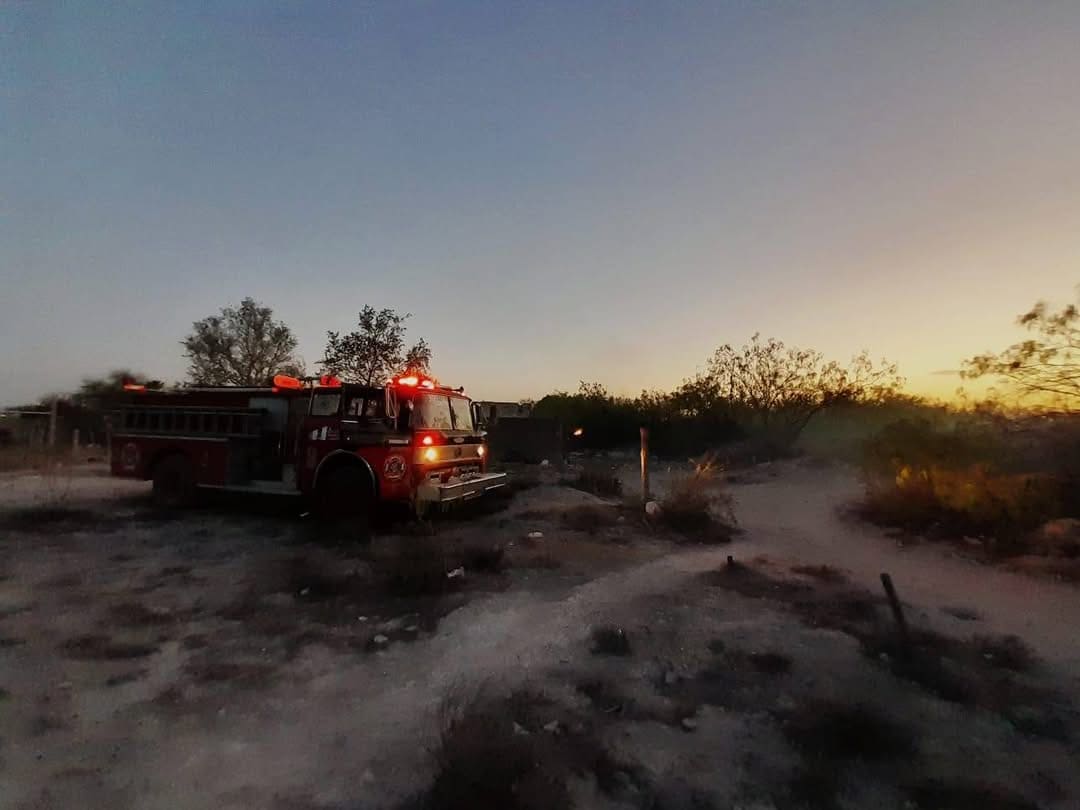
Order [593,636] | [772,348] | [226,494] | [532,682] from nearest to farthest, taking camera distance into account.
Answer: [532,682], [593,636], [226,494], [772,348]

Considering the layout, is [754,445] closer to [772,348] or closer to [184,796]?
[772,348]

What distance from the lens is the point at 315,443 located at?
10867mm

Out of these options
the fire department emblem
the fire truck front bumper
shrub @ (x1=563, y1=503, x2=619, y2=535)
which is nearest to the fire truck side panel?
the fire department emblem

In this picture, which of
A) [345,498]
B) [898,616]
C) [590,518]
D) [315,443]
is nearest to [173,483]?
[315,443]

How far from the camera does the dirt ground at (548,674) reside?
3859 mm

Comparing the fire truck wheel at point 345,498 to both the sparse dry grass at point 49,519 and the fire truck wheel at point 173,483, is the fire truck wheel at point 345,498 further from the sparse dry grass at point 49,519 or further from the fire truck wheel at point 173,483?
the sparse dry grass at point 49,519

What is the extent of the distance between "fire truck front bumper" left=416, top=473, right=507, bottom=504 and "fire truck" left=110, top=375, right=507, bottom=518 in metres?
0.02

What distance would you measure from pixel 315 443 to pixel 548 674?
686 centimetres

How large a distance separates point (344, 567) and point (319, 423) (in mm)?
3248

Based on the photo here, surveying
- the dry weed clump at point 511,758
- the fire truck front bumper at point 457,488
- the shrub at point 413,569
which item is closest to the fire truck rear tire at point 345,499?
the fire truck front bumper at point 457,488

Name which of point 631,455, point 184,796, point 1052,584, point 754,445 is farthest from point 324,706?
point 631,455

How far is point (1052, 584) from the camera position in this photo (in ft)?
26.0

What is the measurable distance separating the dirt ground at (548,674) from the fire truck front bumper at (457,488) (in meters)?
0.75

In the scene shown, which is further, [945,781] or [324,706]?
[324,706]
